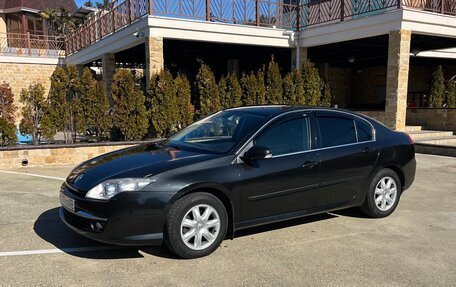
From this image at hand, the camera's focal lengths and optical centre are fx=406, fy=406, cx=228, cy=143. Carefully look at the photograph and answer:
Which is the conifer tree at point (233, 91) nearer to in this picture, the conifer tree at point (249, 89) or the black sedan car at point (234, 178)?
the conifer tree at point (249, 89)

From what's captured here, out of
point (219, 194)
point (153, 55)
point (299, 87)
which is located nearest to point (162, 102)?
point (153, 55)

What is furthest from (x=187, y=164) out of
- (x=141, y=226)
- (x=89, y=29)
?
(x=89, y=29)

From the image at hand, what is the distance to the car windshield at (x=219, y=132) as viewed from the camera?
4.48 meters

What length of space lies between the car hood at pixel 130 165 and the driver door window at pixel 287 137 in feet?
2.27

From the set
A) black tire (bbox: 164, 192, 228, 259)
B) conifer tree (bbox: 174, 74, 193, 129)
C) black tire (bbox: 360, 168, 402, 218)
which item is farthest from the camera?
conifer tree (bbox: 174, 74, 193, 129)

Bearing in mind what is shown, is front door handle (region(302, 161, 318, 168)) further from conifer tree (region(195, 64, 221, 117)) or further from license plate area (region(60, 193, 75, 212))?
conifer tree (region(195, 64, 221, 117))

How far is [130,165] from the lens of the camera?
4.10m

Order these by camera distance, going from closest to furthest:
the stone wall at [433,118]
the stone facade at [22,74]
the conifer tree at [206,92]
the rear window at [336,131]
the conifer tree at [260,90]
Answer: the rear window at [336,131] → the conifer tree at [206,92] → the conifer tree at [260,90] → the stone wall at [433,118] → the stone facade at [22,74]

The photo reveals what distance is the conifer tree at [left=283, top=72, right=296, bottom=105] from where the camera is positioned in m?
13.2

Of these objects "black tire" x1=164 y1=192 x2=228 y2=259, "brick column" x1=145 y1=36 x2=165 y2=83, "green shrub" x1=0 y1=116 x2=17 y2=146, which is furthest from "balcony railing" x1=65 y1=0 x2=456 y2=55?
"black tire" x1=164 y1=192 x2=228 y2=259

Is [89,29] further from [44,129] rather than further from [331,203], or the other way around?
[331,203]

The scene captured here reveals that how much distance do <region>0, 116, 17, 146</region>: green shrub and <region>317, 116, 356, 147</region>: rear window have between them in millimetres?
7827

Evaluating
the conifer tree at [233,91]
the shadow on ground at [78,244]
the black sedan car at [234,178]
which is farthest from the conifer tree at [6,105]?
the black sedan car at [234,178]

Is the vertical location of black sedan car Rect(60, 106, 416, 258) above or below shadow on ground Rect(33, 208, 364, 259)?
above
